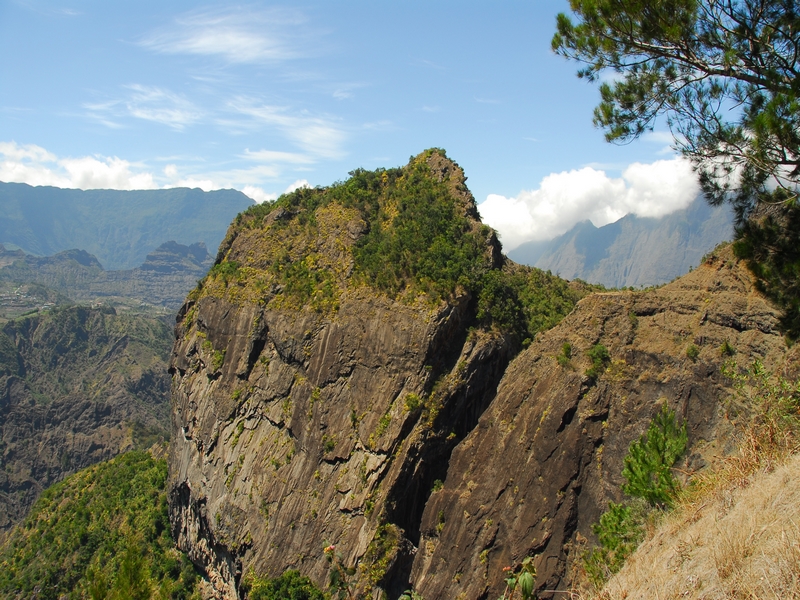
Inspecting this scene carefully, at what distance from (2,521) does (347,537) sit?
11154cm

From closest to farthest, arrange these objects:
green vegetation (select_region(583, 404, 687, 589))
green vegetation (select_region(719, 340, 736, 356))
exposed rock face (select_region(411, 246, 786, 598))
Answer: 1. green vegetation (select_region(583, 404, 687, 589))
2. green vegetation (select_region(719, 340, 736, 356))
3. exposed rock face (select_region(411, 246, 786, 598))

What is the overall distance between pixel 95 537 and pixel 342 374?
34874 millimetres

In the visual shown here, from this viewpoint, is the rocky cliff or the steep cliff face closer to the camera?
the rocky cliff

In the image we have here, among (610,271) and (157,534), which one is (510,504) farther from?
(610,271)

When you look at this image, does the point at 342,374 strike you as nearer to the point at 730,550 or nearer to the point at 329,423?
the point at 329,423

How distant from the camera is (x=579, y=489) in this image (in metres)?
26.9

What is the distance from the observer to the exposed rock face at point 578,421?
80.5ft

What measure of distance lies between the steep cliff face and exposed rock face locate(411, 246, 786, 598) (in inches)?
119

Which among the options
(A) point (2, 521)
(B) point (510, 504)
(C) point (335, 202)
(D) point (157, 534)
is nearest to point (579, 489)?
(B) point (510, 504)

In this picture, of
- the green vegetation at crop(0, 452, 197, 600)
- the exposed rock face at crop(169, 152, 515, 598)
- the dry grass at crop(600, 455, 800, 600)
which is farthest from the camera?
the green vegetation at crop(0, 452, 197, 600)

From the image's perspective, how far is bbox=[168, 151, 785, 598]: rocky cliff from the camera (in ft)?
87.5

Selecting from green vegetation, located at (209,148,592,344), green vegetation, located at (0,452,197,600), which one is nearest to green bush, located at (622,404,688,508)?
green vegetation, located at (209,148,592,344)

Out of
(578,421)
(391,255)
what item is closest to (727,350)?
(578,421)

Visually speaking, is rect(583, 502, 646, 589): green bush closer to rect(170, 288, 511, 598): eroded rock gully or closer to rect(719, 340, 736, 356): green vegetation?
rect(719, 340, 736, 356): green vegetation
